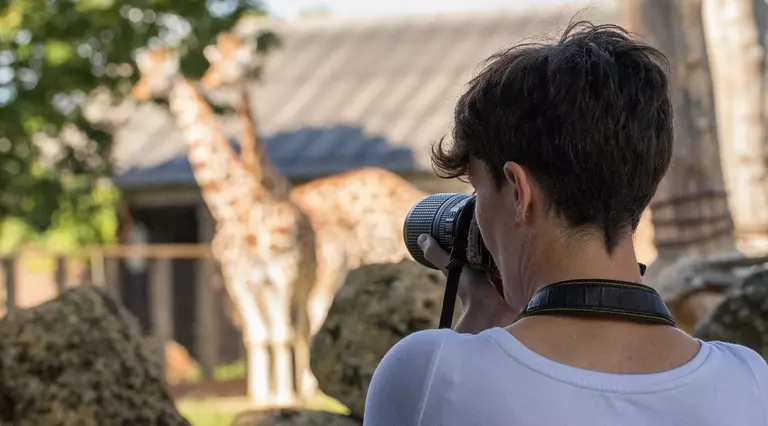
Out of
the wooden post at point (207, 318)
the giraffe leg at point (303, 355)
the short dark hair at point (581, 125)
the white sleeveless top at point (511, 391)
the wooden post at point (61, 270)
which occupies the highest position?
the short dark hair at point (581, 125)

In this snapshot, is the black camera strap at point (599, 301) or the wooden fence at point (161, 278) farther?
the wooden fence at point (161, 278)

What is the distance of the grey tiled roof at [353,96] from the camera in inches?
542

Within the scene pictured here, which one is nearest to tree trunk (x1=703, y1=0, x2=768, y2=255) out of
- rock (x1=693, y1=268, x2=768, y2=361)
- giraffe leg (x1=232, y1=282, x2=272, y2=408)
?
rock (x1=693, y1=268, x2=768, y2=361)

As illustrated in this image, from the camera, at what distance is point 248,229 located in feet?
30.6

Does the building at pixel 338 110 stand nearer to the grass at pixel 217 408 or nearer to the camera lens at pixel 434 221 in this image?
the grass at pixel 217 408

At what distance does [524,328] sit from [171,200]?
13.3 meters

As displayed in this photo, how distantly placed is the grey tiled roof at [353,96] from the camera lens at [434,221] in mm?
11066

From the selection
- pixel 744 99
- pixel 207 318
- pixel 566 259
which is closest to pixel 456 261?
pixel 566 259

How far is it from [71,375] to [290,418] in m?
0.57

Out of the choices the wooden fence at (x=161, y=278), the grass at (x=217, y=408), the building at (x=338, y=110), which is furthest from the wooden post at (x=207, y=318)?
the grass at (x=217, y=408)

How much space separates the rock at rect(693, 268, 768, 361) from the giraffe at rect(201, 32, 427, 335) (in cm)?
579

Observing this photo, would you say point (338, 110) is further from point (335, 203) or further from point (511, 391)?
point (511, 391)

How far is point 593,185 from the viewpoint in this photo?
1222 millimetres

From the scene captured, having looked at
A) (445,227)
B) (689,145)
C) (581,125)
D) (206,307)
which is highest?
(581,125)
